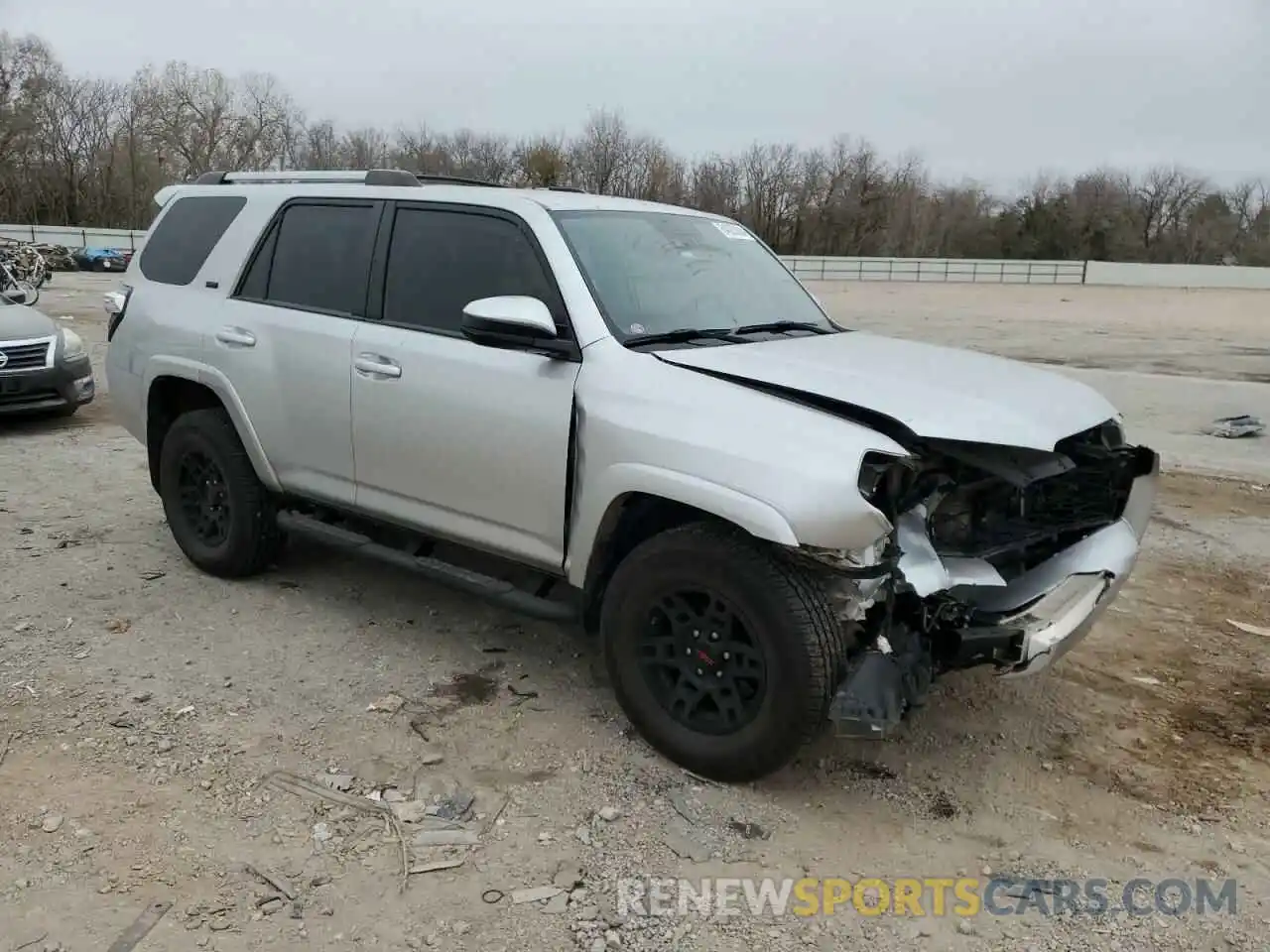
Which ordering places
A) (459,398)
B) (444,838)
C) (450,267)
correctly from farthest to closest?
(450,267)
(459,398)
(444,838)

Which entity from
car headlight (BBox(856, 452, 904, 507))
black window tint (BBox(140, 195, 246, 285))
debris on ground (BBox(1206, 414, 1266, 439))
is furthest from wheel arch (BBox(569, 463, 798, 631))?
debris on ground (BBox(1206, 414, 1266, 439))

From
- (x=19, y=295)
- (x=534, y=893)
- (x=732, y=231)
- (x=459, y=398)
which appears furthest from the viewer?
(x=19, y=295)

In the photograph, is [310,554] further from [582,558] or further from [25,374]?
Answer: [25,374]

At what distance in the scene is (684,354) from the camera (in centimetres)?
362

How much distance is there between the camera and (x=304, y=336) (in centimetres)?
456

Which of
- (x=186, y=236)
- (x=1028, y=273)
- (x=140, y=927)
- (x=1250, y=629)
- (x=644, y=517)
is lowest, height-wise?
(x=140, y=927)

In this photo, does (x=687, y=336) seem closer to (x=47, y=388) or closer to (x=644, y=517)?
(x=644, y=517)

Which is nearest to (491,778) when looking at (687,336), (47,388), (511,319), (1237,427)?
(511,319)

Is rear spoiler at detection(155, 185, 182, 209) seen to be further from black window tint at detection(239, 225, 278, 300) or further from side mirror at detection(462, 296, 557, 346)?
side mirror at detection(462, 296, 557, 346)

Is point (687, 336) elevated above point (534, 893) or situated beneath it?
elevated above

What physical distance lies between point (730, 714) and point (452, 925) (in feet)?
3.64

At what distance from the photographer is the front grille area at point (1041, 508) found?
3580mm

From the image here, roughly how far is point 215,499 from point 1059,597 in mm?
4046

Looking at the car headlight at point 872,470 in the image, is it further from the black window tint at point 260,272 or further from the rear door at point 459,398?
the black window tint at point 260,272
